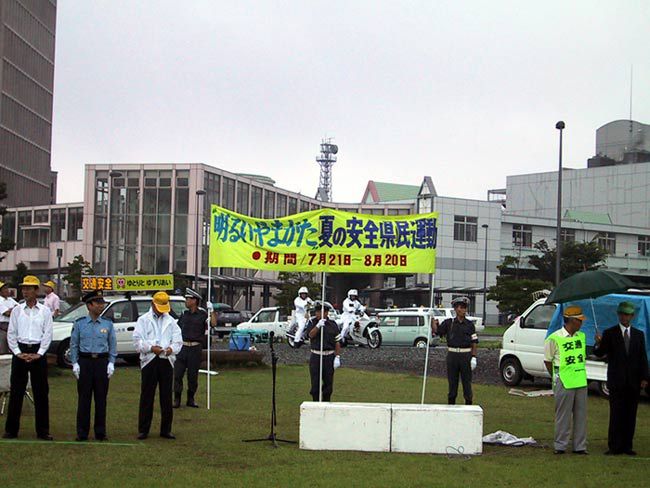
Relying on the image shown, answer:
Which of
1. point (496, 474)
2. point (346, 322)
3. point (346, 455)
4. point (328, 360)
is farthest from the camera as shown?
point (346, 322)

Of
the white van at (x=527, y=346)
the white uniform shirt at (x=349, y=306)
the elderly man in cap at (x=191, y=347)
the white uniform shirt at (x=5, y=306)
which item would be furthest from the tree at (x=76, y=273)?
the elderly man in cap at (x=191, y=347)

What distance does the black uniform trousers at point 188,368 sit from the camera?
16.0 m

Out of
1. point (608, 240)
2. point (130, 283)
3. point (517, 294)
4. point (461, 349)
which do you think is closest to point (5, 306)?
point (130, 283)

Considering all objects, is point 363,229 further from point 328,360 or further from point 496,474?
point 496,474

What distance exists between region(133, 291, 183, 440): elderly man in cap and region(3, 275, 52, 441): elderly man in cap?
3.92 feet

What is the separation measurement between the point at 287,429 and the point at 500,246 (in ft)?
242

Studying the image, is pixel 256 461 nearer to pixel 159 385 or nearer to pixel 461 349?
pixel 159 385

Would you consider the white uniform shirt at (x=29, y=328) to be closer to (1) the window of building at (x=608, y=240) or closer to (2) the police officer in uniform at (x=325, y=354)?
(2) the police officer in uniform at (x=325, y=354)

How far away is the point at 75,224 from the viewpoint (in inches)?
3164

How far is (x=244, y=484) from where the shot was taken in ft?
30.4

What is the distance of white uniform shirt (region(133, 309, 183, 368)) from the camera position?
1214 cm

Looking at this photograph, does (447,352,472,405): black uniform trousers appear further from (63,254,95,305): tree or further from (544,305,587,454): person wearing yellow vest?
(63,254,95,305): tree

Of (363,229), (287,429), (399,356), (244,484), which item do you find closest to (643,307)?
(363,229)

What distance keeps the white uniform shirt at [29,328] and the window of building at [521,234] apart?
3033 inches
